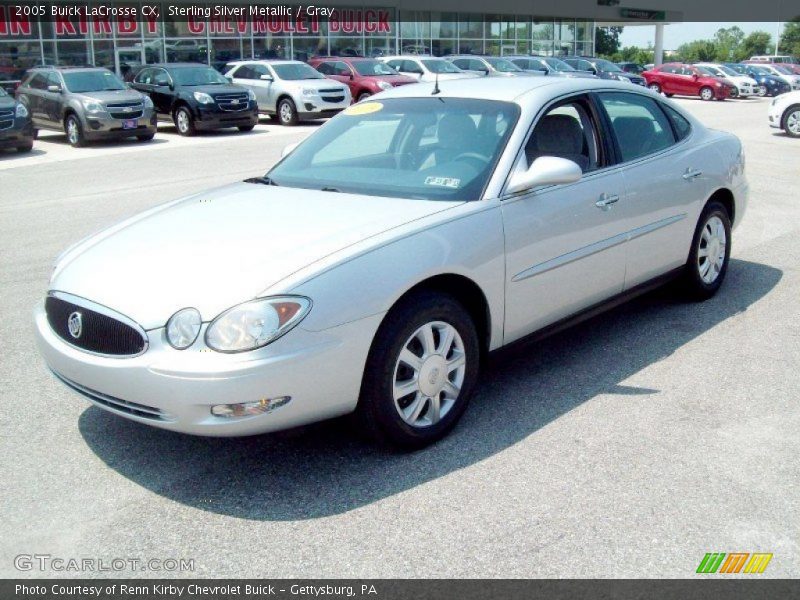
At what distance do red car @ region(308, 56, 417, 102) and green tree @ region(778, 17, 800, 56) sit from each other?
7211 centimetres

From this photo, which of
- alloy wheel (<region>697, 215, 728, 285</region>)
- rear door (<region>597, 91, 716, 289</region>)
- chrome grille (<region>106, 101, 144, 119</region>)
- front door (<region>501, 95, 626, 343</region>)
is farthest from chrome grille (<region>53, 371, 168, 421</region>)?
chrome grille (<region>106, 101, 144, 119</region>)

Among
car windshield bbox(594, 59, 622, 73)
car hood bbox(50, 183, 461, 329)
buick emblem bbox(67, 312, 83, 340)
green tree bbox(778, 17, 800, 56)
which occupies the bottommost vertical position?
buick emblem bbox(67, 312, 83, 340)

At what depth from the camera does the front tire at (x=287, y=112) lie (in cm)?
2347

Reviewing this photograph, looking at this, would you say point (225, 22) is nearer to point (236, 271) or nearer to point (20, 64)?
point (20, 64)

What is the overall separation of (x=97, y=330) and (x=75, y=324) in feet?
0.58

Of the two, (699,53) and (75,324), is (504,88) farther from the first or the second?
(699,53)

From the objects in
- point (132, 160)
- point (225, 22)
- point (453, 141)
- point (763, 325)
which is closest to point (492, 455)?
point (453, 141)

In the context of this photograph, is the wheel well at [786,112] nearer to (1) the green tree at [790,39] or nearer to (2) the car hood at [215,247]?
(2) the car hood at [215,247]

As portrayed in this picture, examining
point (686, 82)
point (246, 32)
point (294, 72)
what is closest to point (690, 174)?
point (294, 72)

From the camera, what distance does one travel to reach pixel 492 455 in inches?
165

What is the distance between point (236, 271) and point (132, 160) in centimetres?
1319

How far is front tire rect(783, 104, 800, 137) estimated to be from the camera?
A: 2016 centimetres

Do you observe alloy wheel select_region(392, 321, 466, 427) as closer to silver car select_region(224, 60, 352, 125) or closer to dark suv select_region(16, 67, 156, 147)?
dark suv select_region(16, 67, 156, 147)

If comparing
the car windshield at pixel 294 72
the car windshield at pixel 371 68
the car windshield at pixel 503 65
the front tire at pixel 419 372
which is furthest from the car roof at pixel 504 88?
the car windshield at pixel 503 65
